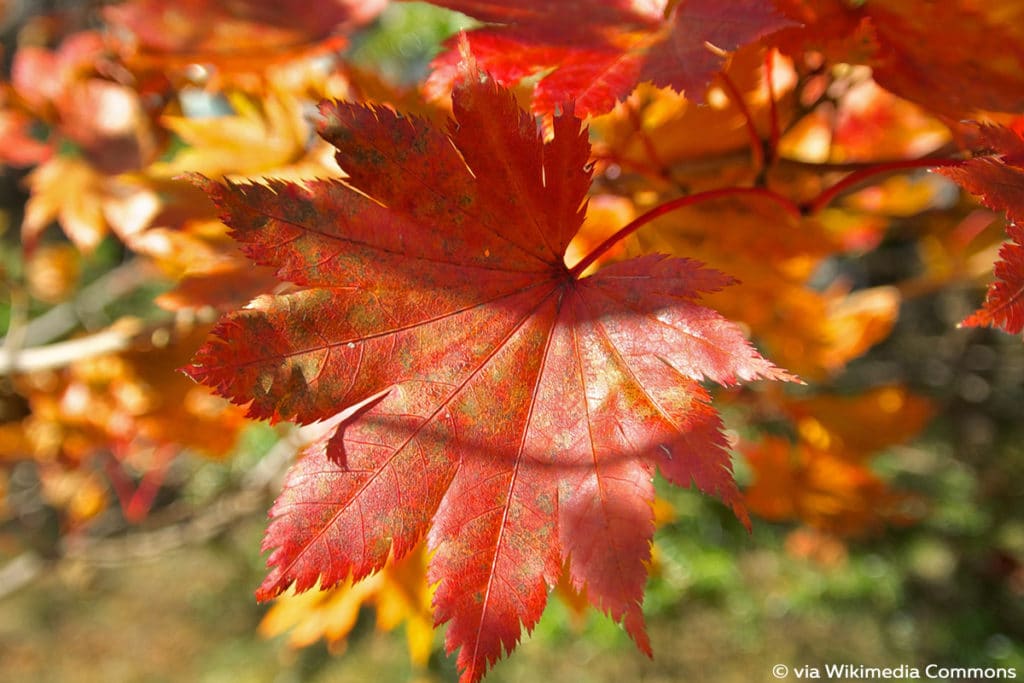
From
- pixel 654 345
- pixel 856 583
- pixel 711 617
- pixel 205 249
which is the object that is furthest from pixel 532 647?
pixel 654 345

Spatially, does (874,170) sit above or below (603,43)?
below

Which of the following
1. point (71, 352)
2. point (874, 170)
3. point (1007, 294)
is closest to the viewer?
point (1007, 294)

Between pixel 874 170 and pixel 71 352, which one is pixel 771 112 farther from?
pixel 71 352

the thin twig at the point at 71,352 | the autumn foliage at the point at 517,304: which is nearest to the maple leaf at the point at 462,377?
the autumn foliage at the point at 517,304

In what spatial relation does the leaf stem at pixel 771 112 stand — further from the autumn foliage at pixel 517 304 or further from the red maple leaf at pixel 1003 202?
the red maple leaf at pixel 1003 202

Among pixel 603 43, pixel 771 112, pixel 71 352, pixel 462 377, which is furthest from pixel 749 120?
pixel 71 352

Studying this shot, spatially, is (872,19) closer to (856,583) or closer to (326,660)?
(856,583)

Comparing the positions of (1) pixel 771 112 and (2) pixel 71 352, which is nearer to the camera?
(1) pixel 771 112
